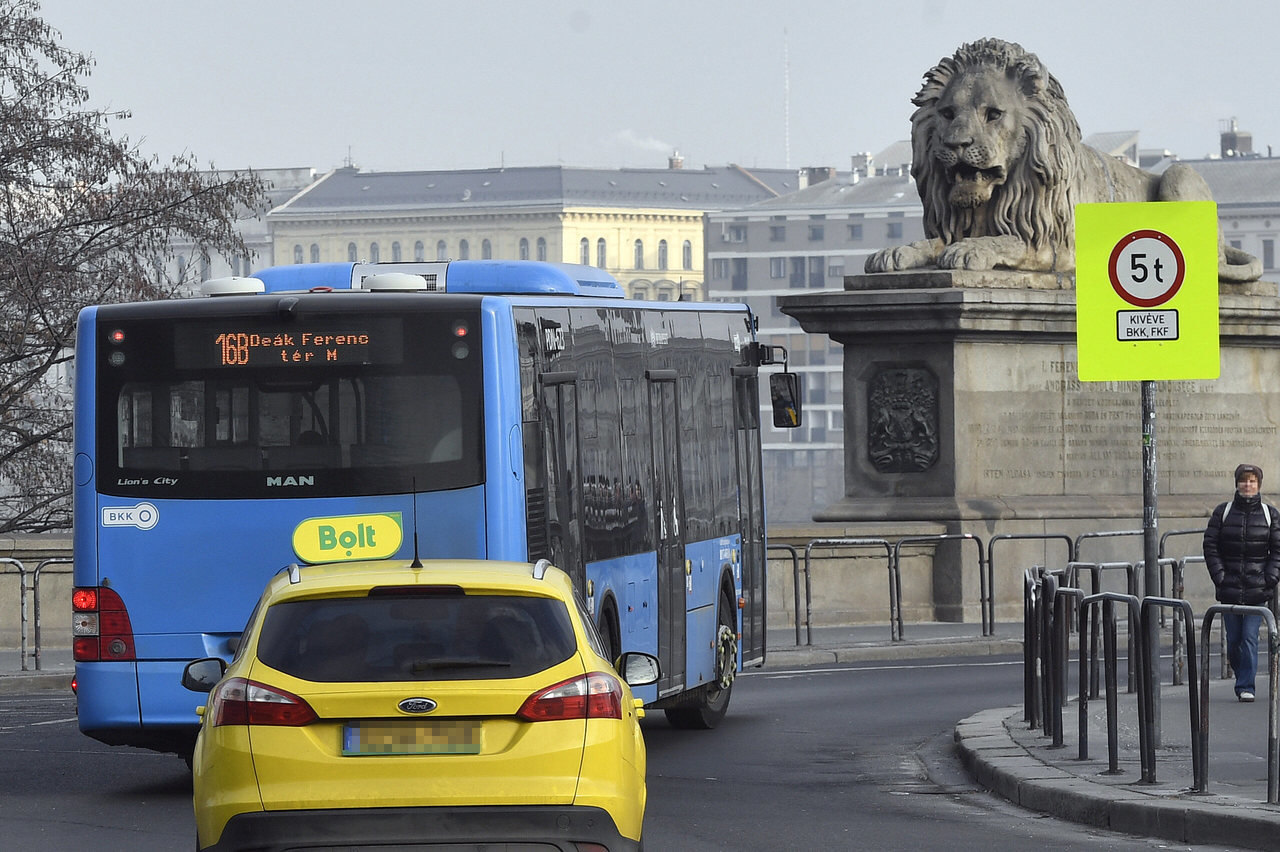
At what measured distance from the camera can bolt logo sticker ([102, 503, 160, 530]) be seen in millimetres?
12938

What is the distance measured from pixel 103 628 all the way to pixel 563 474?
2.59 metres

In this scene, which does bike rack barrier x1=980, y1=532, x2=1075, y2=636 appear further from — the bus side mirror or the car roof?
the car roof

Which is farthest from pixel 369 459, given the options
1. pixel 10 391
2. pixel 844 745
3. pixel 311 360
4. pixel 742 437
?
pixel 10 391

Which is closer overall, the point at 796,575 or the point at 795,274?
the point at 796,575

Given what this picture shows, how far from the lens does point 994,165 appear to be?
25.1 m

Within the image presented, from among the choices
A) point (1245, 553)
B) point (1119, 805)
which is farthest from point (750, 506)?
point (1119, 805)

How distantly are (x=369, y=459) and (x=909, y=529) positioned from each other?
12.5 metres

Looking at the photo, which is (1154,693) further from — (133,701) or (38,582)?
(38,582)

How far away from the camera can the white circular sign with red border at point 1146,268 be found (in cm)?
1230

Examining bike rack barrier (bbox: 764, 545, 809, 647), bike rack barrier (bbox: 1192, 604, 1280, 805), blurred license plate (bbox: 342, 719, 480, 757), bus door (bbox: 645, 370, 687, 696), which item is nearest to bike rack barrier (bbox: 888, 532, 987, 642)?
bike rack barrier (bbox: 764, 545, 809, 647)

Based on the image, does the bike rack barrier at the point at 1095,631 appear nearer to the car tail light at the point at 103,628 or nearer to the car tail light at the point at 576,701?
the car tail light at the point at 576,701

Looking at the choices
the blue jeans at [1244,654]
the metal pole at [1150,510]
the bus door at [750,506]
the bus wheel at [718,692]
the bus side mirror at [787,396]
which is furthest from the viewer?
the bus side mirror at [787,396]

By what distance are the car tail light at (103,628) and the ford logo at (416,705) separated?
17.5 ft

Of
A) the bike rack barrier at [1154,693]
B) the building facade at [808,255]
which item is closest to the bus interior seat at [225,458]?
the bike rack barrier at [1154,693]
